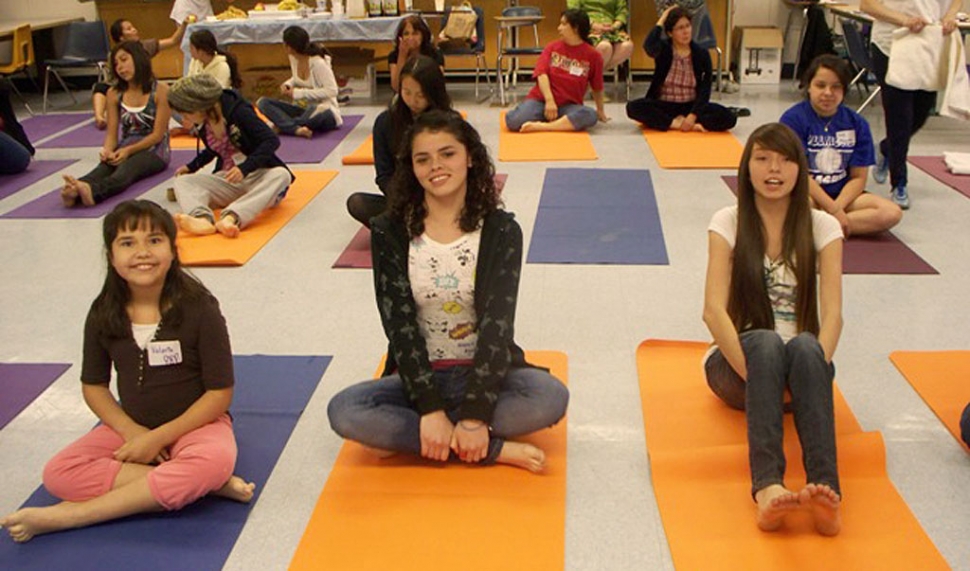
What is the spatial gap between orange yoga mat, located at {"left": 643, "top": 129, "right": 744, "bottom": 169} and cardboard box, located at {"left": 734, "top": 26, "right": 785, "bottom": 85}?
2.11 meters

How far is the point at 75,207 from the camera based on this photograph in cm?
479

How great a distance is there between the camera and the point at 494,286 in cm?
229

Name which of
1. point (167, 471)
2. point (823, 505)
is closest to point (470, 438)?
point (167, 471)

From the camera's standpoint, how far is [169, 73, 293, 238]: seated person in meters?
4.16

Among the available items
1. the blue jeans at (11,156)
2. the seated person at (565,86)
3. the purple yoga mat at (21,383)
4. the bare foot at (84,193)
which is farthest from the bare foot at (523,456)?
the blue jeans at (11,156)

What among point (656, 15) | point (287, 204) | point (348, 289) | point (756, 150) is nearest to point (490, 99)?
point (656, 15)

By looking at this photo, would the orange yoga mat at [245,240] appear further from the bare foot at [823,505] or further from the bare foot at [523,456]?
the bare foot at [823,505]

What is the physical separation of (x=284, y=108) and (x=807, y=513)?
16.5ft

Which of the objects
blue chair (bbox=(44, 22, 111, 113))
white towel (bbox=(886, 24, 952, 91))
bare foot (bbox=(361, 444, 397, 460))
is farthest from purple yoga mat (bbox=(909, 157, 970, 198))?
blue chair (bbox=(44, 22, 111, 113))

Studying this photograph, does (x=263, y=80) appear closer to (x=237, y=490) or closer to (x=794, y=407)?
(x=237, y=490)

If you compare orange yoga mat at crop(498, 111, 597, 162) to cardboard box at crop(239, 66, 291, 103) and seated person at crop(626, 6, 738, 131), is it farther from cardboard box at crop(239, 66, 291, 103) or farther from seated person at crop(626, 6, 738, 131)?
cardboard box at crop(239, 66, 291, 103)

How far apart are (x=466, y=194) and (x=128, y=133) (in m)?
3.47

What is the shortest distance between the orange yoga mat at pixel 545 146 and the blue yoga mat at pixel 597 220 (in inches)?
13.2

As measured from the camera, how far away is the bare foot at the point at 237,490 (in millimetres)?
2217
